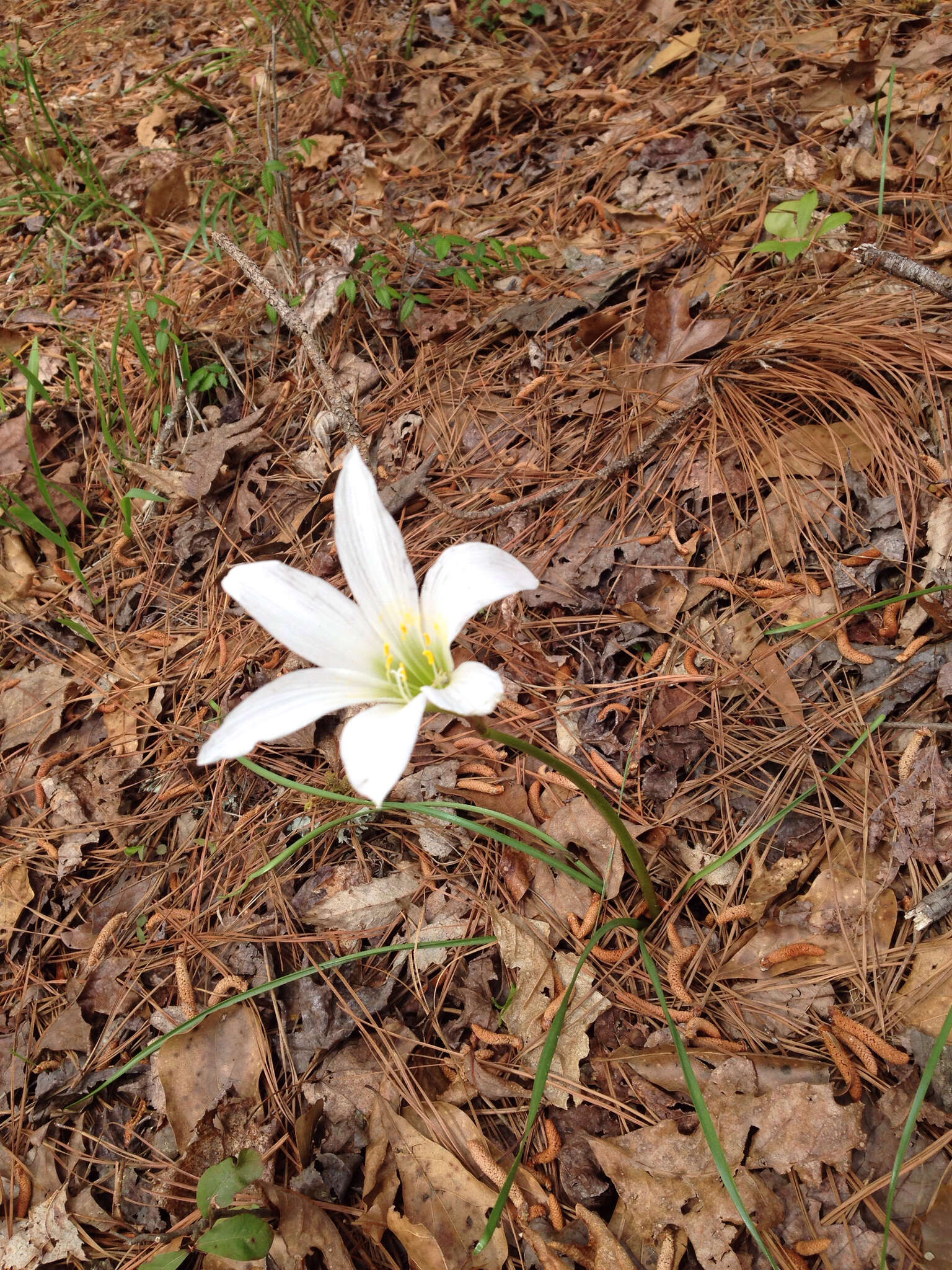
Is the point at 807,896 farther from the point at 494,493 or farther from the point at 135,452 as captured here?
the point at 135,452

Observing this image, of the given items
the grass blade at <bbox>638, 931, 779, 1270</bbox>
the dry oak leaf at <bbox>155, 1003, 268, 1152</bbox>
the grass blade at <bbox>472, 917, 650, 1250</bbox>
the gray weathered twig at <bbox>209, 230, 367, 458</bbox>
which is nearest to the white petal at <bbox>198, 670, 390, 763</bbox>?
the grass blade at <bbox>472, 917, 650, 1250</bbox>

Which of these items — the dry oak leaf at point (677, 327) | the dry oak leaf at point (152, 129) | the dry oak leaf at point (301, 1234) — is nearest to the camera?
the dry oak leaf at point (301, 1234)

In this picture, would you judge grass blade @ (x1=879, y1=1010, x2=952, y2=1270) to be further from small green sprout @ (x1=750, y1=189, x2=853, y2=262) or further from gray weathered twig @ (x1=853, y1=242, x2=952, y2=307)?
small green sprout @ (x1=750, y1=189, x2=853, y2=262)

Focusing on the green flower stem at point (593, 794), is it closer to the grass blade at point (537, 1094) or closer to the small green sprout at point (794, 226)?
the grass blade at point (537, 1094)

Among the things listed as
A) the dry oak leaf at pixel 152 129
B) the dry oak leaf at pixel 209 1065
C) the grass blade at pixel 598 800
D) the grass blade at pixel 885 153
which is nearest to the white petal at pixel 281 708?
the grass blade at pixel 598 800

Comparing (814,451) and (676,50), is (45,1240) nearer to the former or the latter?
(814,451)

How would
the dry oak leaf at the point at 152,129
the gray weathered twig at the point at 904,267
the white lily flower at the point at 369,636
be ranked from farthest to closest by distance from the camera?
the dry oak leaf at the point at 152,129
the gray weathered twig at the point at 904,267
the white lily flower at the point at 369,636
